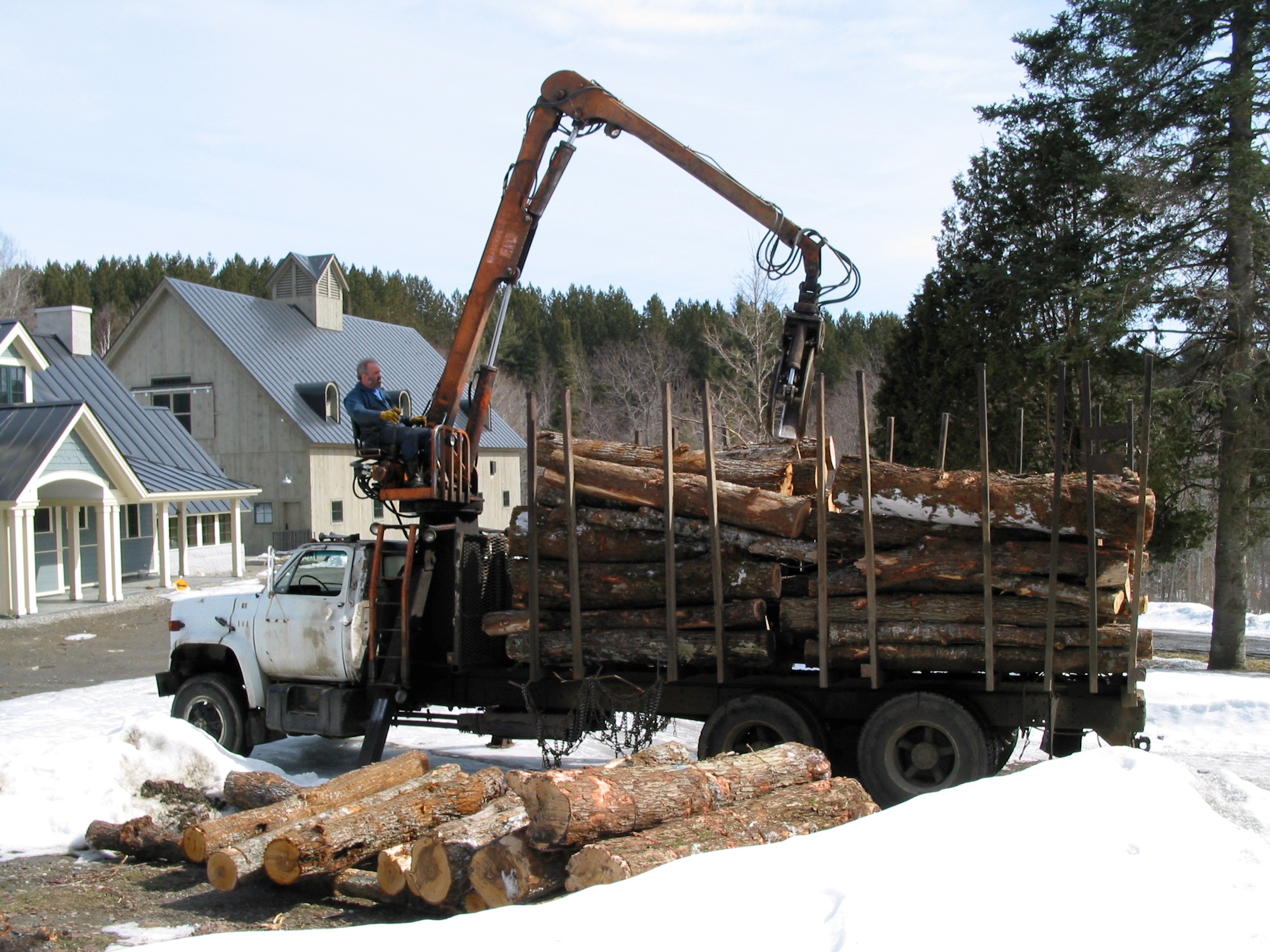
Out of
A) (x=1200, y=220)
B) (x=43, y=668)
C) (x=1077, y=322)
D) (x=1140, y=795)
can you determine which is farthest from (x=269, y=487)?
(x=1140, y=795)

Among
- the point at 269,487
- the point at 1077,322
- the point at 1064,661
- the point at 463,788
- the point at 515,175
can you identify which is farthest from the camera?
the point at 269,487

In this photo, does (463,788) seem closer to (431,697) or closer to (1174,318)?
(431,697)

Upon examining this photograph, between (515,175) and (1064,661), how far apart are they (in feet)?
21.9

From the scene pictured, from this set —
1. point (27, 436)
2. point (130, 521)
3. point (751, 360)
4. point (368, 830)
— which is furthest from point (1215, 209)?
point (130, 521)

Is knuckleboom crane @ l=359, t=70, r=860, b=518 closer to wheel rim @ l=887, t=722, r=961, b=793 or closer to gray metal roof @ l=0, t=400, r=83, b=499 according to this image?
wheel rim @ l=887, t=722, r=961, b=793

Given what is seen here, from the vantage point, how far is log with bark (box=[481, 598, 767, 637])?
8.26 m

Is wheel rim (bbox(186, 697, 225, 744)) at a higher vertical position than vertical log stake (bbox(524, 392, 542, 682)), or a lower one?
lower

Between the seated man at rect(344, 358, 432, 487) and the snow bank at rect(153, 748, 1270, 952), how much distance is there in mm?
5069

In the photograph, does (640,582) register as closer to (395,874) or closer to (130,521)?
(395,874)

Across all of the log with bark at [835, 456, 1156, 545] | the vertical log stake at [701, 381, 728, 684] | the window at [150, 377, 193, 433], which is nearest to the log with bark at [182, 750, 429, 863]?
the vertical log stake at [701, 381, 728, 684]

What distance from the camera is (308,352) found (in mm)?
38969

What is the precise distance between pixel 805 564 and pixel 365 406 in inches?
169

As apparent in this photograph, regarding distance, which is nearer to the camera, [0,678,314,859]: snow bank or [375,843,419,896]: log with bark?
[375,843,419,896]: log with bark

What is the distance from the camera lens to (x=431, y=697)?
9.62 meters
